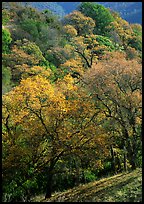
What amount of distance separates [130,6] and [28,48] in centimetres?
9387

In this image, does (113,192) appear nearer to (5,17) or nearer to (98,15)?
(5,17)

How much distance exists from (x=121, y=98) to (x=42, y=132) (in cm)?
573

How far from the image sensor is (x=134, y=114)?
21109 millimetres

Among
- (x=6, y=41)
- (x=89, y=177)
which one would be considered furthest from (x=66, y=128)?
(x=6, y=41)

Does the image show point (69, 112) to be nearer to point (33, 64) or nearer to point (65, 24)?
point (33, 64)

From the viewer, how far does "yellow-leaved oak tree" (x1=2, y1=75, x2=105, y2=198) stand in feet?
64.5

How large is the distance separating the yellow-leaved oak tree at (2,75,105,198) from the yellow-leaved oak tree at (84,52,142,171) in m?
1.41

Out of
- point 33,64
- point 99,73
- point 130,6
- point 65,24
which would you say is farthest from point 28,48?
point 130,6

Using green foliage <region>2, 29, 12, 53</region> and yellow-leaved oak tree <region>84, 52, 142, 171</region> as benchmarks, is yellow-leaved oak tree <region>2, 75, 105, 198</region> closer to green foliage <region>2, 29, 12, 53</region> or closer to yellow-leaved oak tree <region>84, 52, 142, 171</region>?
yellow-leaved oak tree <region>84, 52, 142, 171</region>

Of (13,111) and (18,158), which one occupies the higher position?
(13,111)

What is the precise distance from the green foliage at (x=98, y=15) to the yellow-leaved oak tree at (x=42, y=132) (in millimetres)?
44604

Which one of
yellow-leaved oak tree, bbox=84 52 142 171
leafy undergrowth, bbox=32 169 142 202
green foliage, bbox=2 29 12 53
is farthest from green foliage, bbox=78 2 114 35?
leafy undergrowth, bbox=32 169 142 202

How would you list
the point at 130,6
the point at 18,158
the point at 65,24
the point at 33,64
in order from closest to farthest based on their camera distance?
the point at 18,158 < the point at 33,64 < the point at 65,24 < the point at 130,6

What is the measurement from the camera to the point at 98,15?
213 ft
